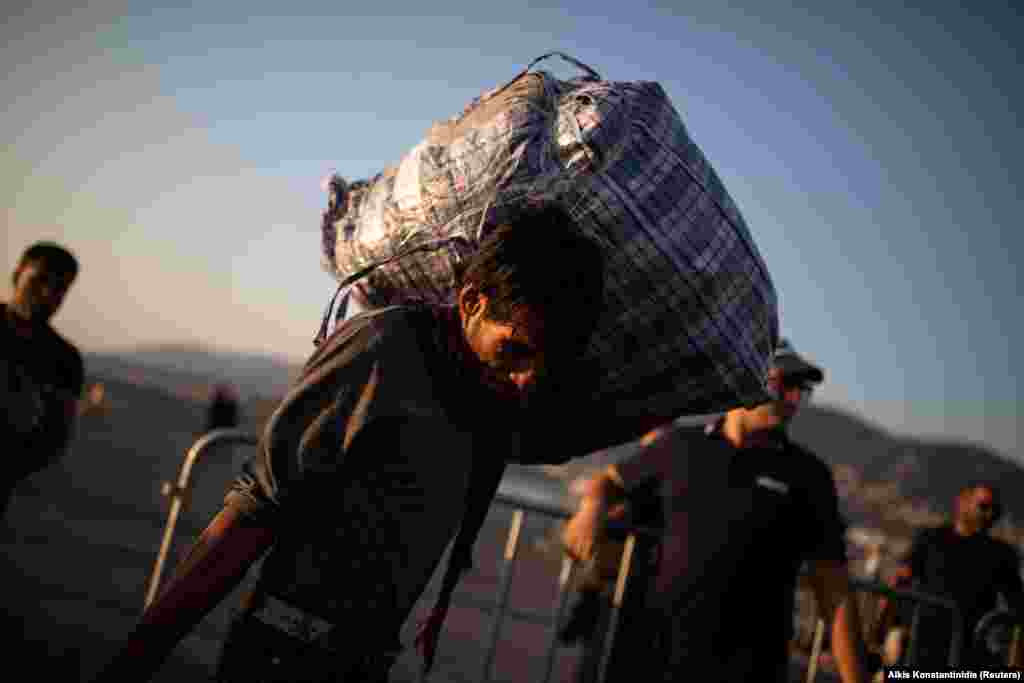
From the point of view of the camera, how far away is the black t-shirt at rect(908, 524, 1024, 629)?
17.2 ft

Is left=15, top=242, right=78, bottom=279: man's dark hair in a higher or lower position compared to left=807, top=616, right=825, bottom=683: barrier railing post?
higher

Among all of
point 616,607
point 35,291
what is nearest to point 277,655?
point 616,607

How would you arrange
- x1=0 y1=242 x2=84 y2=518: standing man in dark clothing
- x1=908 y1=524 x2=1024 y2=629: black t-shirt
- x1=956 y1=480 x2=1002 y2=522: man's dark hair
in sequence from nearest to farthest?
1. x1=0 y1=242 x2=84 y2=518: standing man in dark clothing
2. x1=908 y1=524 x2=1024 y2=629: black t-shirt
3. x1=956 y1=480 x2=1002 y2=522: man's dark hair

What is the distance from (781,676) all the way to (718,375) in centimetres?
196

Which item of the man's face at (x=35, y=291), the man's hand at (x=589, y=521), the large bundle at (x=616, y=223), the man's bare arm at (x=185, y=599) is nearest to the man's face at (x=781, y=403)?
the man's hand at (x=589, y=521)

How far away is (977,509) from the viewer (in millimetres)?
5574

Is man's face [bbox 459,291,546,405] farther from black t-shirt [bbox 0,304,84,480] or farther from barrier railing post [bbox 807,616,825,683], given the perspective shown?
black t-shirt [bbox 0,304,84,480]

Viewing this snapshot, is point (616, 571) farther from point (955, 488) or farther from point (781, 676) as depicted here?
point (955, 488)

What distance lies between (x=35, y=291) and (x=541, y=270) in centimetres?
355

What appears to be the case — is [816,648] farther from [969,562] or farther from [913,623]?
[969,562]

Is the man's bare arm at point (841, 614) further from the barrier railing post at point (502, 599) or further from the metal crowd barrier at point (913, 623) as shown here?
the barrier railing post at point (502, 599)

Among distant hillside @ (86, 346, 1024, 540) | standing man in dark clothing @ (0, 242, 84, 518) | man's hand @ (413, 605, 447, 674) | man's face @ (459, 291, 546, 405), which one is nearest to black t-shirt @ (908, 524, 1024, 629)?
man's hand @ (413, 605, 447, 674)

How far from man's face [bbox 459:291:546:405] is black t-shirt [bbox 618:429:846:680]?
181cm

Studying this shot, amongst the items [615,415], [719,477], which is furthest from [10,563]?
[615,415]
